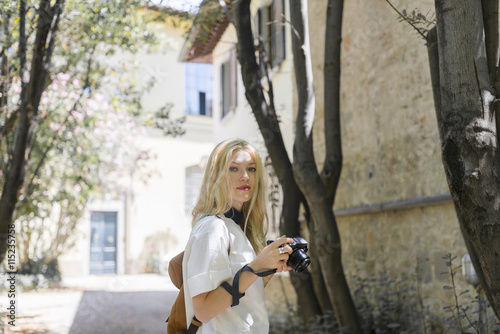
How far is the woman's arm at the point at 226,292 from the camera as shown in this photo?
1741 mm

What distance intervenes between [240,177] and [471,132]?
1.05 m

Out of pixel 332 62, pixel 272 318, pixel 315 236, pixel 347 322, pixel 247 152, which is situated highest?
pixel 332 62

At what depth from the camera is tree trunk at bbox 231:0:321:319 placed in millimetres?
4691

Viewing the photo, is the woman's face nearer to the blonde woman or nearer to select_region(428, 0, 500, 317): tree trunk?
the blonde woman

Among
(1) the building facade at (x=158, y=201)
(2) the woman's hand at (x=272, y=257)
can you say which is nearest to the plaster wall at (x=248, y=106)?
(2) the woman's hand at (x=272, y=257)

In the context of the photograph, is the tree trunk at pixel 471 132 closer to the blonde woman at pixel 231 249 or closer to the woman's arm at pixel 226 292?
the blonde woman at pixel 231 249

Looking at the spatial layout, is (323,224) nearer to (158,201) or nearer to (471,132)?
(471,132)

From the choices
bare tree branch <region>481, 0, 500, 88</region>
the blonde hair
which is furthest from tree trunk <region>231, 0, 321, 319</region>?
the blonde hair

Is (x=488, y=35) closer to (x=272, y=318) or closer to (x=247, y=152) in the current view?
(x=247, y=152)

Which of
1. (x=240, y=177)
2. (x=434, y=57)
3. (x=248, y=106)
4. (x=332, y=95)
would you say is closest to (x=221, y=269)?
(x=240, y=177)

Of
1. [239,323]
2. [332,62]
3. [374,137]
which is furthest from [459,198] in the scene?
[374,137]

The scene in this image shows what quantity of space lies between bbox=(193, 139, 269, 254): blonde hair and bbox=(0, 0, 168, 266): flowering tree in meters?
3.49

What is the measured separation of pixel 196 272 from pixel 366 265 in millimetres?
4970

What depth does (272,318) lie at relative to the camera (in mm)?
7281
